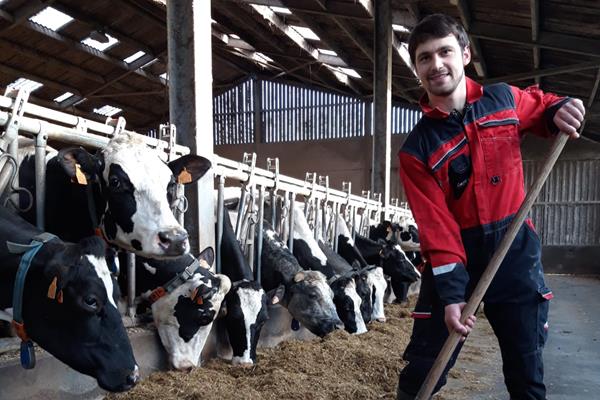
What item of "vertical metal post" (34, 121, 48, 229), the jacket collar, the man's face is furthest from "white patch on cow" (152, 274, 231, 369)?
the man's face

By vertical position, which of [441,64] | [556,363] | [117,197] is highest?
[441,64]

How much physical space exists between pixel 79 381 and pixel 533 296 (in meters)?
2.31

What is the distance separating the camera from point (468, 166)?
2275 mm

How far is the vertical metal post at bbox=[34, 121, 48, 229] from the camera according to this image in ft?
10.8

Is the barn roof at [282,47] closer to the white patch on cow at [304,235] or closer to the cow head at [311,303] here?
Result: the white patch on cow at [304,235]

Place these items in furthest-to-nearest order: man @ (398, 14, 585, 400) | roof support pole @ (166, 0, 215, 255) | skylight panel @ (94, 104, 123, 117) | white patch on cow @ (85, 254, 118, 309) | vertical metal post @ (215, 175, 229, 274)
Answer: skylight panel @ (94, 104, 123, 117) → vertical metal post @ (215, 175, 229, 274) → roof support pole @ (166, 0, 215, 255) → white patch on cow @ (85, 254, 118, 309) → man @ (398, 14, 585, 400)

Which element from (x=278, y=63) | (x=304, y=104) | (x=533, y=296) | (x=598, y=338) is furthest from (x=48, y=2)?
(x=533, y=296)

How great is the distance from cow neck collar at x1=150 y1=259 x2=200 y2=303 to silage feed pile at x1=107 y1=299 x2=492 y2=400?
0.50 metres

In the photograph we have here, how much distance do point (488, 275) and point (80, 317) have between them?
62.4 inches

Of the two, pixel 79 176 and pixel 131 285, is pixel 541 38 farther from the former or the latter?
pixel 79 176

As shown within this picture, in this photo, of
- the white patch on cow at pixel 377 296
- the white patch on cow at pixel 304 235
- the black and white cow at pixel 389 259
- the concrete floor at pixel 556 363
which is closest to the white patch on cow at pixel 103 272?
the concrete floor at pixel 556 363

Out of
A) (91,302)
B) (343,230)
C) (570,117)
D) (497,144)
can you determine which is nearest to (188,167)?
(91,302)

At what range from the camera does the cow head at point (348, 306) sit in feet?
18.8

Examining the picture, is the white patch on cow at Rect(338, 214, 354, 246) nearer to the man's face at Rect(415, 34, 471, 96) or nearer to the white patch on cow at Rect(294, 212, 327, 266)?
the white patch on cow at Rect(294, 212, 327, 266)
